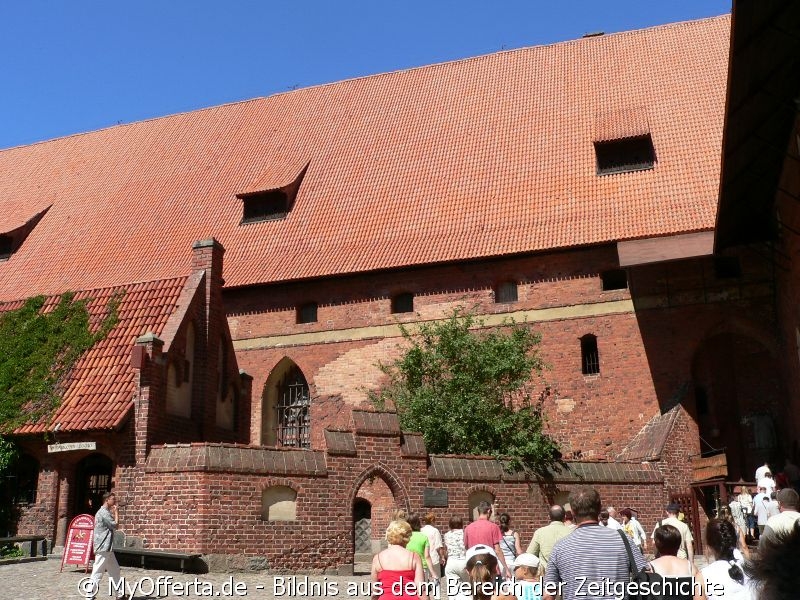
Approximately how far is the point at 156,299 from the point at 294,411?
335 inches

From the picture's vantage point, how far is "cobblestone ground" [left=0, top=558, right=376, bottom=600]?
434 inches

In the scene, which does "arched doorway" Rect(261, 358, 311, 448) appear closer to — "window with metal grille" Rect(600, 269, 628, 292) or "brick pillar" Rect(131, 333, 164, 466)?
"window with metal grille" Rect(600, 269, 628, 292)

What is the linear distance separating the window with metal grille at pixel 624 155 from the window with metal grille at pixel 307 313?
8.78 m

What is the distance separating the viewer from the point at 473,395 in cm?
1888

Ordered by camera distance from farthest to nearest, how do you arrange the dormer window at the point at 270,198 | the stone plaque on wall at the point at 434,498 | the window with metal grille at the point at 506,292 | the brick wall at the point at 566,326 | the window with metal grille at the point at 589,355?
the dormer window at the point at 270,198
the window with metal grille at the point at 506,292
the window with metal grille at the point at 589,355
the brick wall at the point at 566,326
the stone plaque on wall at the point at 434,498

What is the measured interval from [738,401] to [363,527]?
9.79 m

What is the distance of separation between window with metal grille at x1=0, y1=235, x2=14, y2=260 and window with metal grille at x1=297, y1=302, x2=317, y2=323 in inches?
425

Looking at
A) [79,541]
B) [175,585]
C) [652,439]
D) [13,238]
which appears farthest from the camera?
[13,238]

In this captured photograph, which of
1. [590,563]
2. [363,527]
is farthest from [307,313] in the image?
[590,563]

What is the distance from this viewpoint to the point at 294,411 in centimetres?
2483

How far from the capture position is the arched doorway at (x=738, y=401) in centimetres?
2108

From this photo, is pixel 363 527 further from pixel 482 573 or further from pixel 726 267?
pixel 482 573

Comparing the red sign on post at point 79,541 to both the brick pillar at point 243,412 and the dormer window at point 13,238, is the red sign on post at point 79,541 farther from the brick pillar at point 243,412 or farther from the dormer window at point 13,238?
the dormer window at point 13,238

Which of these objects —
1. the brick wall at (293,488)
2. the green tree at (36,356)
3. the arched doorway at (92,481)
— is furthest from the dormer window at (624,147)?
the arched doorway at (92,481)
